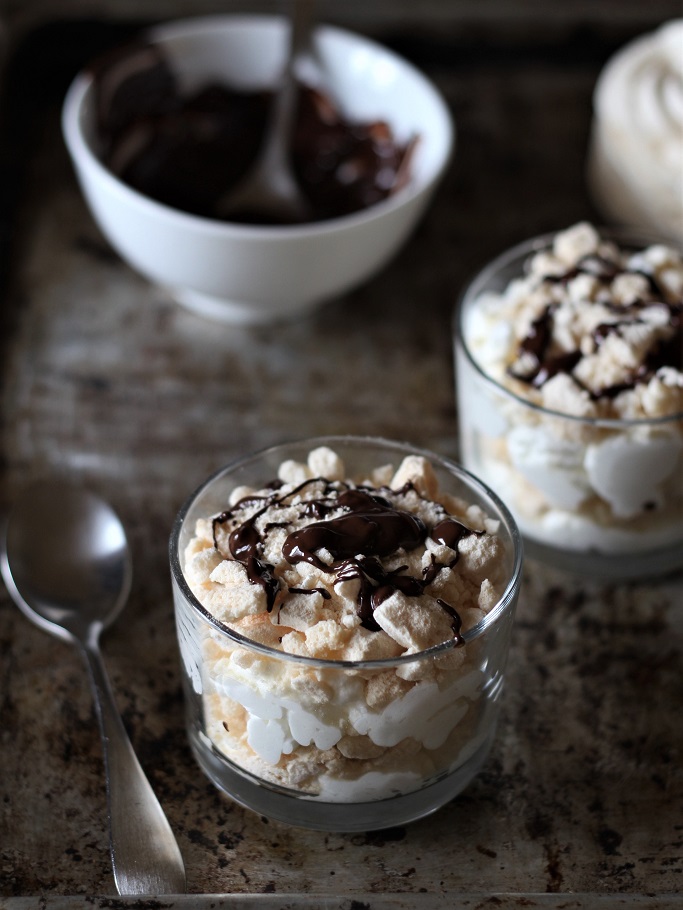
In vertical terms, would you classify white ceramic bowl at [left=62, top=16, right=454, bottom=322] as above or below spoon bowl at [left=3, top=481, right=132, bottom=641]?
above

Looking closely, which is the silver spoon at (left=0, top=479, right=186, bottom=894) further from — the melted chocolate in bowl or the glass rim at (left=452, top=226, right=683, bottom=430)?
the melted chocolate in bowl

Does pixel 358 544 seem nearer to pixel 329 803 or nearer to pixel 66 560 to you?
pixel 329 803

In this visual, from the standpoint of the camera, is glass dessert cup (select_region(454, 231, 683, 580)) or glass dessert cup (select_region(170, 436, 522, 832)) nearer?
glass dessert cup (select_region(170, 436, 522, 832))

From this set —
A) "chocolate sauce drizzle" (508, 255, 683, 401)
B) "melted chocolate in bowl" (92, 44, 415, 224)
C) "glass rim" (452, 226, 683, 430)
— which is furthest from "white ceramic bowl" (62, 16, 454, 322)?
"chocolate sauce drizzle" (508, 255, 683, 401)

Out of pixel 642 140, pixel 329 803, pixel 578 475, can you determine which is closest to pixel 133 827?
pixel 329 803

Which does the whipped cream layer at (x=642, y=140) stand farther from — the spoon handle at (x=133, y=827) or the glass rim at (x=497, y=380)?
the spoon handle at (x=133, y=827)

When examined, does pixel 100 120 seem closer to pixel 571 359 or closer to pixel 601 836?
pixel 571 359
